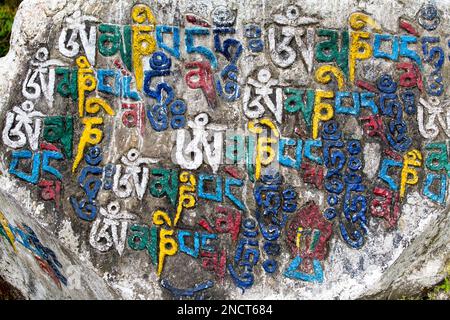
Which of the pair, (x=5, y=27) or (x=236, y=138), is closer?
(x=236, y=138)

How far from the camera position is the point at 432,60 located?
4.86 metres

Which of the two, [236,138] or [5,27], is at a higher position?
[5,27]

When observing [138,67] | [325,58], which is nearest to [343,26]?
[325,58]

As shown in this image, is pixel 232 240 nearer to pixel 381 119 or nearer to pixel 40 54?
pixel 381 119

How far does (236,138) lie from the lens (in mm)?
4820

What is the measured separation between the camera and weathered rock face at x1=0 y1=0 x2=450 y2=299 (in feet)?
15.6

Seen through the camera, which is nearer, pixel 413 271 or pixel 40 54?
pixel 40 54

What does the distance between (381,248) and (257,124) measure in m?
0.97

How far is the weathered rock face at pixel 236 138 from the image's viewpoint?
4770 millimetres

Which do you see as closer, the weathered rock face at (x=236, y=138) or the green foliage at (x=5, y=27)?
the weathered rock face at (x=236, y=138)

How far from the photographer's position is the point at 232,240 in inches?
189
